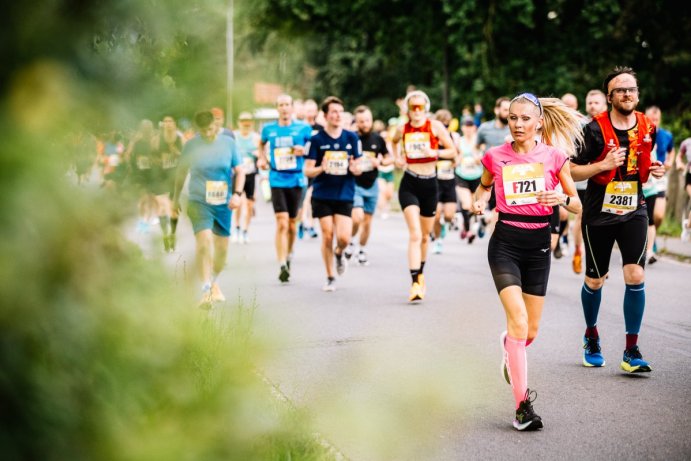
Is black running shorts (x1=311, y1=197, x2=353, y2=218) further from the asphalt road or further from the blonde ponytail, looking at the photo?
the blonde ponytail

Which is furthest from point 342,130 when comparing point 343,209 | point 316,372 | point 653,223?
point 316,372

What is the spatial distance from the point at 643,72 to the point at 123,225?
31.0 metres

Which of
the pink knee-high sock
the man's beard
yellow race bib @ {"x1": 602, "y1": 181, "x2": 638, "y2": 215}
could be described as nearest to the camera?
the pink knee-high sock

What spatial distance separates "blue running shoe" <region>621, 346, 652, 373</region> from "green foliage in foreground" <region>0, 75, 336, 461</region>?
5.80m

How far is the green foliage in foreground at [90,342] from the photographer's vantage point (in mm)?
952

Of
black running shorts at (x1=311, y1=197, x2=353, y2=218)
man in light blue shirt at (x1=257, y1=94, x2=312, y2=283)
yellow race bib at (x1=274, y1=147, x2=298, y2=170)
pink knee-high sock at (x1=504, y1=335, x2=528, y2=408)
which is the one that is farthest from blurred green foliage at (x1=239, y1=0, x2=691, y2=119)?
pink knee-high sock at (x1=504, y1=335, x2=528, y2=408)

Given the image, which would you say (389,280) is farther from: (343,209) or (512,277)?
(512,277)

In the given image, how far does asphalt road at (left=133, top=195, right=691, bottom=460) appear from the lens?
138 cm

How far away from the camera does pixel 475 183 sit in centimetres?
1733

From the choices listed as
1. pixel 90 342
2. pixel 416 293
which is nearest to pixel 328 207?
pixel 416 293

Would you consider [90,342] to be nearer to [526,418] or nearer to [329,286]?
[526,418]

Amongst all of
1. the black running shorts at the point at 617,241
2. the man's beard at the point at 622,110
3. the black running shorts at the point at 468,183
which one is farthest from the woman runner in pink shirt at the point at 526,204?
the black running shorts at the point at 468,183

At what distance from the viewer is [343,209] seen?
1118cm

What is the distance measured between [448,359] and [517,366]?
402 centimetres
